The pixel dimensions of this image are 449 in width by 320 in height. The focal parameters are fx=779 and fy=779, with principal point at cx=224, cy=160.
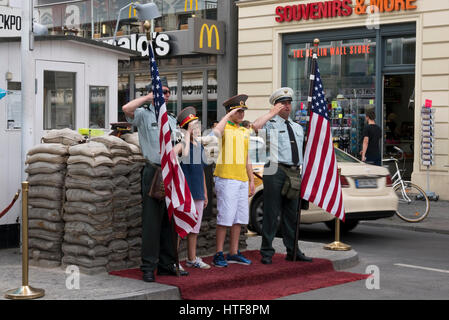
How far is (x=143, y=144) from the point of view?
809cm

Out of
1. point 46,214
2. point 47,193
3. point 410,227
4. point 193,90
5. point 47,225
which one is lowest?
point 410,227

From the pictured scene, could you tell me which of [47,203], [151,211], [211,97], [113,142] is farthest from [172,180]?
[211,97]

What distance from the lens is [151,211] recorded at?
7938 millimetres

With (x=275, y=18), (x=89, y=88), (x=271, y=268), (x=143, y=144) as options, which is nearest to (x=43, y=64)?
(x=89, y=88)

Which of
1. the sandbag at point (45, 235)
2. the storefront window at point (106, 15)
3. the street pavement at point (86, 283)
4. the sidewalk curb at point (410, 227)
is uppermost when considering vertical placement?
the storefront window at point (106, 15)

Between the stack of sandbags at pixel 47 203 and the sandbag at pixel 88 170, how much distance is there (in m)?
0.31

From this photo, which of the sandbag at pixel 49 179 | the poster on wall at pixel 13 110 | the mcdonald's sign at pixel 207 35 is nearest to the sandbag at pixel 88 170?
the sandbag at pixel 49 179

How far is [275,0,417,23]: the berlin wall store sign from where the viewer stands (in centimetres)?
1862

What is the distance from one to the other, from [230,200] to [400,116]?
11.4 meters

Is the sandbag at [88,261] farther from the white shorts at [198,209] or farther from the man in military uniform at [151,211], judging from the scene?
the white shorts at [198,209]

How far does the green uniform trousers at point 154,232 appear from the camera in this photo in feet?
25.8

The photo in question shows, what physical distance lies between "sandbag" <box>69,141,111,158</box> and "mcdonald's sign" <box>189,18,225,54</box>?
1431 centimetres

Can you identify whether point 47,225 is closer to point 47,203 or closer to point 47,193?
point 47,203

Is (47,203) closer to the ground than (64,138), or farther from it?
closer to the ground
